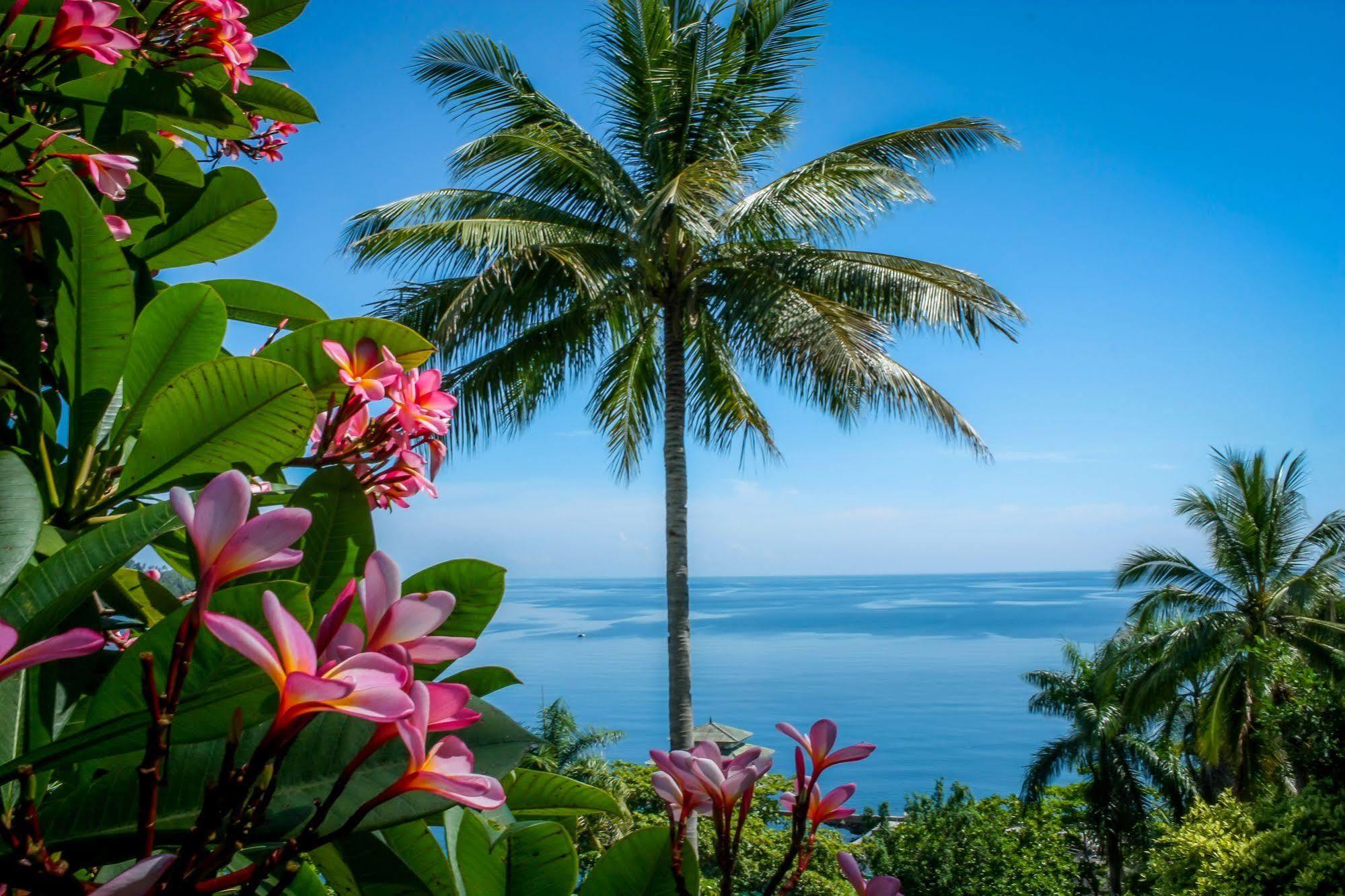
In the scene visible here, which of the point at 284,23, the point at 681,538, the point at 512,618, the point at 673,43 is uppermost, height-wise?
the point at 673,43

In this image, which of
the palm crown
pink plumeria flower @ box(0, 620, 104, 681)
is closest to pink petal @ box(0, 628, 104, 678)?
pink plumeria flower @ box(0, 620, 104, 681)

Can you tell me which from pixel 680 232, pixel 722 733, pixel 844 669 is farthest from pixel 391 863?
pixel 844 669

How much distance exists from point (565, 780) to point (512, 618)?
115m

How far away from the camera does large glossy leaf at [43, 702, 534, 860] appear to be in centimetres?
39

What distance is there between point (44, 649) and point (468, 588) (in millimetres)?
250

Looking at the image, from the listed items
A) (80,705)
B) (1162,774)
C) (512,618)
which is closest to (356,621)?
(80,705)

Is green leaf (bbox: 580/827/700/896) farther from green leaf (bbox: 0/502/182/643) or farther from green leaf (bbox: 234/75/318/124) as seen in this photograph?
green leaf (bbox: 234/75/318/124)

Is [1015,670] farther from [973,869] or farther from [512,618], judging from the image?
[512,618]

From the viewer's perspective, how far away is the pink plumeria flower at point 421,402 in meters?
0.73

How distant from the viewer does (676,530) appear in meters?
8.03

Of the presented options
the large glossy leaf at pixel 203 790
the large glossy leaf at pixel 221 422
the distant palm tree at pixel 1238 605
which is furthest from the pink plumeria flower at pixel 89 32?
the distant palm tree at pixel 1238 605

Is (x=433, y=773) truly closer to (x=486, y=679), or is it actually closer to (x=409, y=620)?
(x=409, y=620)

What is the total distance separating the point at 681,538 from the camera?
8.00 metres

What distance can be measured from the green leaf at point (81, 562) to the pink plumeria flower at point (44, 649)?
10 centimetres
